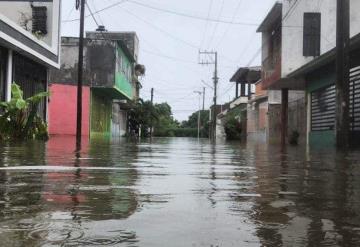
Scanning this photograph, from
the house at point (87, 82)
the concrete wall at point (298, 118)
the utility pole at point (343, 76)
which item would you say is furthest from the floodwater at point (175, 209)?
the house at point (87, 82)

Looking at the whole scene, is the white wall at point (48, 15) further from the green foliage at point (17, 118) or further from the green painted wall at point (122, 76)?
the green painted wall at point (122, 76)

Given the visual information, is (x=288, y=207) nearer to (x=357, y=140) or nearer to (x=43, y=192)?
(x=43, y=192)

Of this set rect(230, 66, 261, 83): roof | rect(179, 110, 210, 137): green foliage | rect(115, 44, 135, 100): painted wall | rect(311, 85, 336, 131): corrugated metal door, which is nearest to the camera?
rect(311, 85, 336, 131): corrugated metal door

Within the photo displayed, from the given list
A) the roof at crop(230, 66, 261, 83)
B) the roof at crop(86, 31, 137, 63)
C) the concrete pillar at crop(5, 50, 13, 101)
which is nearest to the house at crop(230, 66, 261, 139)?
the roof at crop(230, 66, 261, 83)

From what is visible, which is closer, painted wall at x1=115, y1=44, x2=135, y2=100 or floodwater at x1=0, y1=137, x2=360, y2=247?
floodwater at x1=0, y1=137, x2=360, y2=247

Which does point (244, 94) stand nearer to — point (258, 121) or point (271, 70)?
point (258, 121)

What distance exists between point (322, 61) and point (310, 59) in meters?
5.91

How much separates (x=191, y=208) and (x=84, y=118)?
36203 millimetres

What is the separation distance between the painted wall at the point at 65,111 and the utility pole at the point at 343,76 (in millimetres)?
25237

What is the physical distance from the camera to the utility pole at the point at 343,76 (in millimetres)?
16484

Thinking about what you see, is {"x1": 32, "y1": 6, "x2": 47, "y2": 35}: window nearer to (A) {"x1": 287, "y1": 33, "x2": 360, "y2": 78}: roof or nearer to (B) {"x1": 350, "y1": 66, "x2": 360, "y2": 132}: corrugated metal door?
(A) {"x1": 287, "y1": 33, "x2": 360, "y2": 78}: roof

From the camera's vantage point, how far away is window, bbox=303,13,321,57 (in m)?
28.6

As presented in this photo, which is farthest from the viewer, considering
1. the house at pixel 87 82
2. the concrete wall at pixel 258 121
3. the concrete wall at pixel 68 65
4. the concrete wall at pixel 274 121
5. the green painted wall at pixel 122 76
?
the concrete wall at pixel 258 121

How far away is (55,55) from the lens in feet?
93.0
